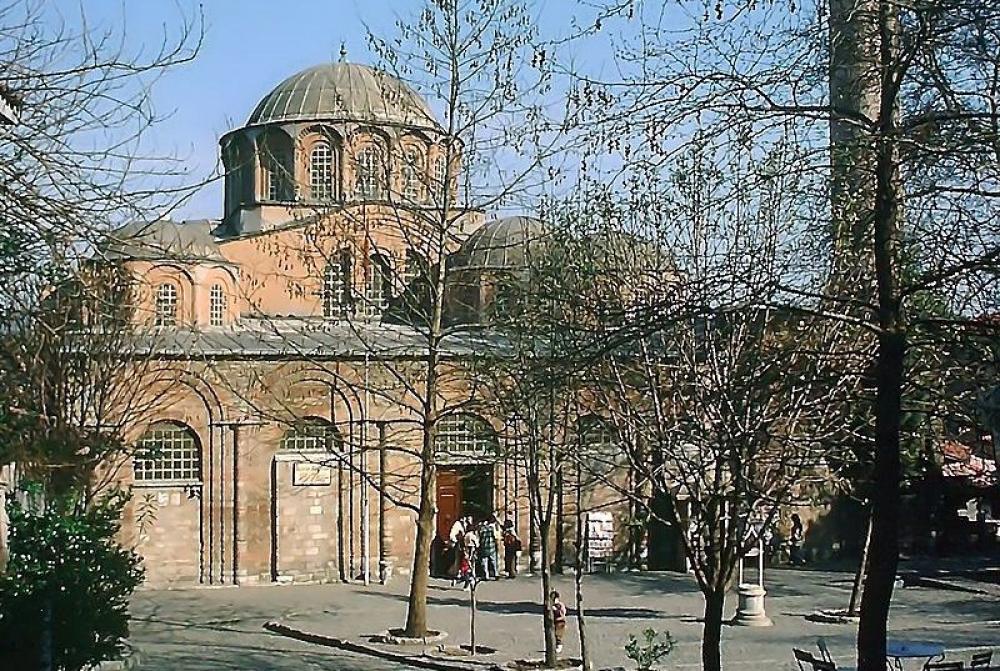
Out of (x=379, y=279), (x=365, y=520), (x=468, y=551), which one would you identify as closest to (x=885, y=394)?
(x=379, y=279)

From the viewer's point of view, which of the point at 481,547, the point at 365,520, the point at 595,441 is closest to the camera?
the point at 595,441

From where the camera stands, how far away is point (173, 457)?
3175cm

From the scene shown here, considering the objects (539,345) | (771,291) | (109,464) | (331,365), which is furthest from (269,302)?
(771,291)

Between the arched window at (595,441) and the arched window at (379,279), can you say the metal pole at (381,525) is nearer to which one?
the arched window at (379,279)

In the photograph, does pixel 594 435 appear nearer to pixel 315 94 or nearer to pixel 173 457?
pixel 173 457

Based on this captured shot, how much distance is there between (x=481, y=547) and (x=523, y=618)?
620 cm

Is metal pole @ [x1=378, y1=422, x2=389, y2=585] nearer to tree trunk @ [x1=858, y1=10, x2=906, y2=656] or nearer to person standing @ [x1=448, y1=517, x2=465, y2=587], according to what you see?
person standing @ [x1=448, y1=517, x2=465, y2=587]

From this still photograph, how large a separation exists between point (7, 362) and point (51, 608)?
8.82ft

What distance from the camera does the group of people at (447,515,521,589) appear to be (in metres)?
29.3

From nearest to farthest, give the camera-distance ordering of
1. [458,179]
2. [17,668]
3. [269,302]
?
[17,668], [458,179], [269,302]

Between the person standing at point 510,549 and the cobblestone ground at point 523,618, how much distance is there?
1.49ft

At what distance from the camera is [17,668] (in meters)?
13.9

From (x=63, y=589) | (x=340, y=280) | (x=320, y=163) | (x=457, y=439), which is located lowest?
(x=63, y=589)

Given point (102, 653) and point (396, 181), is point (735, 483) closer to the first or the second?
point (102, 653)
